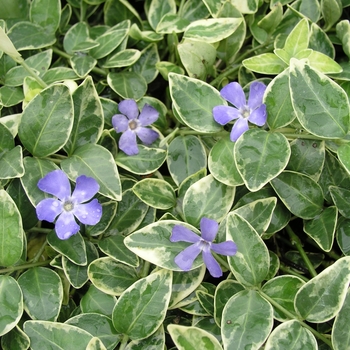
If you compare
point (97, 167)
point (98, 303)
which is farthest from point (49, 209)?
point (98, 303)

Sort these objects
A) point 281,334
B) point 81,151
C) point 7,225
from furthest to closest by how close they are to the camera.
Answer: point 81,151 → point 7,225 → point 281,334

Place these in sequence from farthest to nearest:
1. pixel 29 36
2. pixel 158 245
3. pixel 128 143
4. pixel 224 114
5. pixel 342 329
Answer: pixel 29 36, pixel 128 143, pixel 224 114, pixel 158 245, pixel 342 329

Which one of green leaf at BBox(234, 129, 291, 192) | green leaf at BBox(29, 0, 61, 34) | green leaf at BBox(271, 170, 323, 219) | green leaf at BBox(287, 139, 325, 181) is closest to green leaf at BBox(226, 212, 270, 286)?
green leaf at BBox(234, 129, 291, 192)

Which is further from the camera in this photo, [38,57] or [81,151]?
[38,57]

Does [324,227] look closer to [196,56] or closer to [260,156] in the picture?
[260,156]

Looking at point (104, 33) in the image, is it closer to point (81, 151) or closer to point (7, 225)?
point (81, 151)

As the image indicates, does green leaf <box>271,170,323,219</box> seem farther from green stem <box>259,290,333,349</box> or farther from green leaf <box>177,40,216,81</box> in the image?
green leaf <box>177,40,216,81</box>

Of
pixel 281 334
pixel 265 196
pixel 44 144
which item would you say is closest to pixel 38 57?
pixel 44 144
